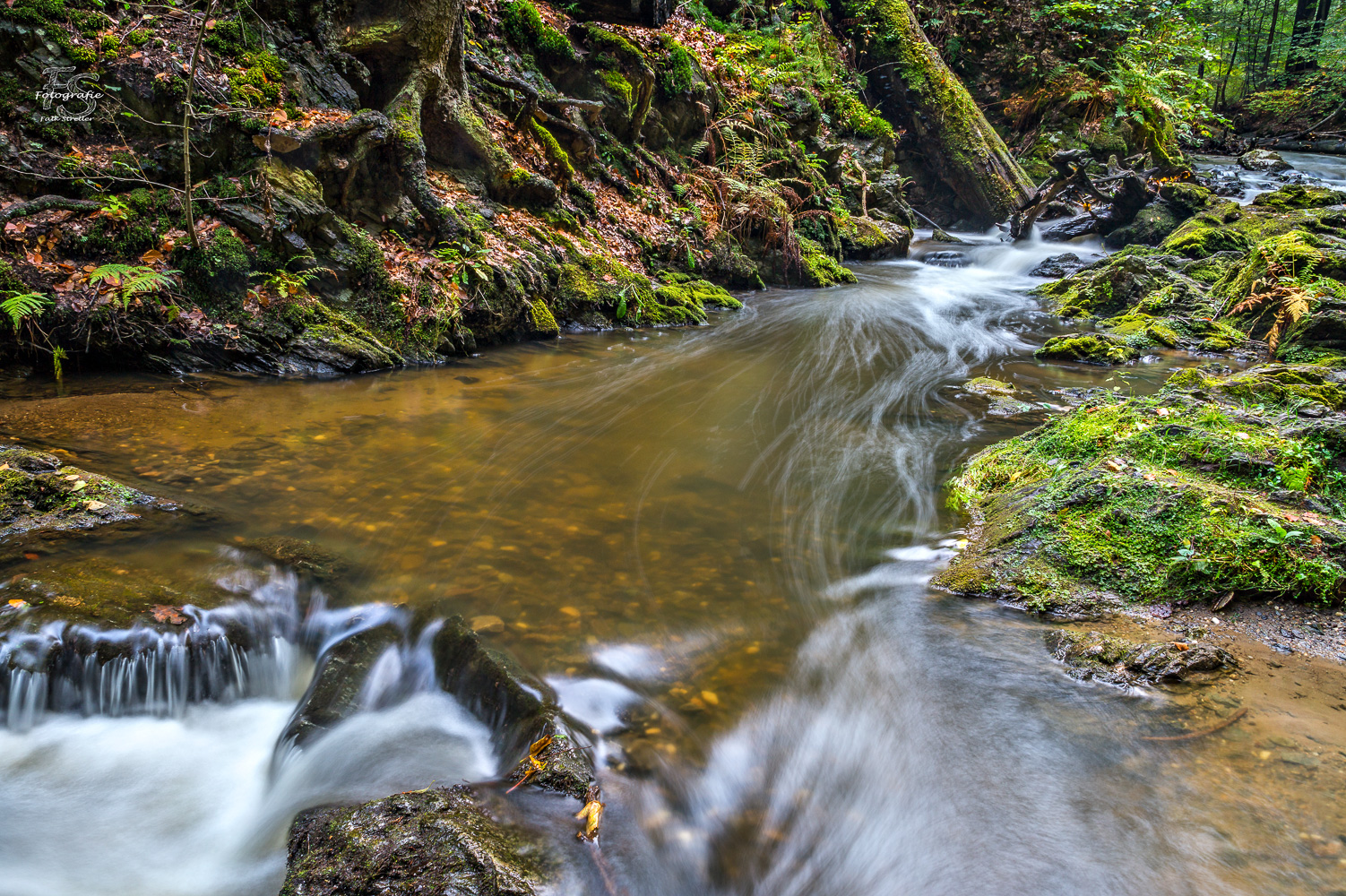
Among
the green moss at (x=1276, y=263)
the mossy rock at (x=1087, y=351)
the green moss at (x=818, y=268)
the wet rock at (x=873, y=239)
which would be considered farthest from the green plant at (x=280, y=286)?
the wet rock at (x=873, y=239)

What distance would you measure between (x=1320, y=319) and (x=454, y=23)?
9.98 m

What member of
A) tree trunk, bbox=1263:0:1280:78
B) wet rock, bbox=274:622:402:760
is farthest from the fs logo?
tree trunk, bbox=1263:0:1280:78

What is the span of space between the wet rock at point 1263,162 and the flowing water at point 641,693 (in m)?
21.0

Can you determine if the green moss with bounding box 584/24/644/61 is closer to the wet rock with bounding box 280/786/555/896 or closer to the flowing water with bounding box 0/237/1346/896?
the flowing water with bounding box 0/237/1346/896

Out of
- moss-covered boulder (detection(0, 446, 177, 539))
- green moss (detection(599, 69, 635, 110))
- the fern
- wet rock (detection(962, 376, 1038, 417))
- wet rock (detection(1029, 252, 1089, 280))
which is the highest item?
green moss (detection(599, 69, 635, 110))

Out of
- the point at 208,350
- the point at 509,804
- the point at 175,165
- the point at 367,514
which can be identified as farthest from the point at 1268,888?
the point at 175,165

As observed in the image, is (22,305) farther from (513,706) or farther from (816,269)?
(816,269)

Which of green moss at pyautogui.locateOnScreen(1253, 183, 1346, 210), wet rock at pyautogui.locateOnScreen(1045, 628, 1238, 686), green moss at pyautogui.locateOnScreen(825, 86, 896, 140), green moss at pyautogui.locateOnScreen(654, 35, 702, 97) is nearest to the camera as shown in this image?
wet rock at pyautogui.locateOnScreen(1045, 628, 1238, 686)

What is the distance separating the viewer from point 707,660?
9.39 feet

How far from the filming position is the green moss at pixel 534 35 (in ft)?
31.6

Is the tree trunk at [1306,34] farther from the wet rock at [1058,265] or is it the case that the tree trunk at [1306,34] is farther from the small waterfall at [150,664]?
the small waterfall at [150,664]

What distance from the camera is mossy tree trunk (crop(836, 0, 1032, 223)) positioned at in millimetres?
16859

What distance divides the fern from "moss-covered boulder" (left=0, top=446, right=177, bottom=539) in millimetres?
1734

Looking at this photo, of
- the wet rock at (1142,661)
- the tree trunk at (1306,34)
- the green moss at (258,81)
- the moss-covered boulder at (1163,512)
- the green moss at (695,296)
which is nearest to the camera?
the wet rock at (1142,661)
